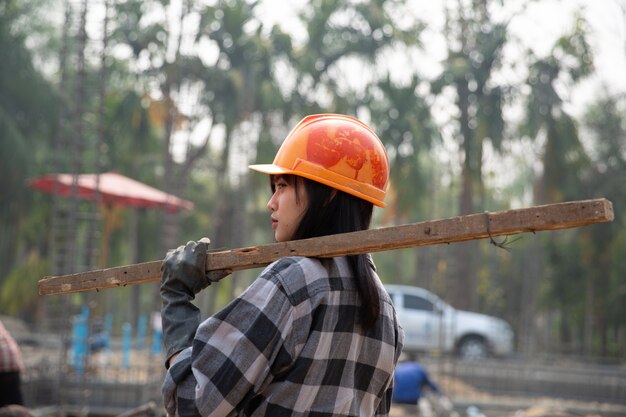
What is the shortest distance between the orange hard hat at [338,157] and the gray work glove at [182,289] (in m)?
0.27

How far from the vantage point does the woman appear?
209 centimetres

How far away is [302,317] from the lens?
2.12 m

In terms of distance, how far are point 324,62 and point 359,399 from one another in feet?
80.8

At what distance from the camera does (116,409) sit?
12047mm

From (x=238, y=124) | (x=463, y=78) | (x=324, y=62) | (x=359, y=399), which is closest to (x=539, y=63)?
(x=463, y=78)

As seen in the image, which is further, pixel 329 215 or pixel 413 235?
pixel 329 215

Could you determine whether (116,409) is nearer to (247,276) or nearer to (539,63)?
(539,63)

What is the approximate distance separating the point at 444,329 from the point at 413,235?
17.9 meters

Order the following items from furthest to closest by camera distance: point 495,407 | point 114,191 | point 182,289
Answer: point 114,191 → point 495,407 → point 182,289

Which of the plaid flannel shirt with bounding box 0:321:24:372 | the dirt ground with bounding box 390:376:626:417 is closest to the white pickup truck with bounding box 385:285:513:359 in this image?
the dirt ground with bounding box 390:376:626:417

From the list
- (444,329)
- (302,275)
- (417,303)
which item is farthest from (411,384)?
(302,275)

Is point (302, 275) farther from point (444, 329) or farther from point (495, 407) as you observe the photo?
point (444, 329)

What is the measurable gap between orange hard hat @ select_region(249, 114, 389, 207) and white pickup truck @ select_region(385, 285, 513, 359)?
1733 centimetres

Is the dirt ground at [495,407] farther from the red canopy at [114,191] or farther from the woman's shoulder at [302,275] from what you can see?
the woman's shoulder at [302,275]
